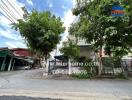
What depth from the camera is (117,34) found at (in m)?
18.1

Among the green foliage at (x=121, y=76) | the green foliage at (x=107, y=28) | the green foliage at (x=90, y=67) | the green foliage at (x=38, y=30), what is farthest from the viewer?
the green foliage at (x=38, y=30)

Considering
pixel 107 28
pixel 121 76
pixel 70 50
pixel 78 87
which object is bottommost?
pixel 78 87

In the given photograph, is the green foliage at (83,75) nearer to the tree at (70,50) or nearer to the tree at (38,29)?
the tree at (70,50)

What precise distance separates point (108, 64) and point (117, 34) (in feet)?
11.3

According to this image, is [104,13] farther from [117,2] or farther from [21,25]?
[21,25]

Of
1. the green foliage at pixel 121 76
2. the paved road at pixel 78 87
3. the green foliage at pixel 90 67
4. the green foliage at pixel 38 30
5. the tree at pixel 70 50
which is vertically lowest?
the paved road at pixel 78 87

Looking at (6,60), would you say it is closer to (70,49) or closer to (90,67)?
(70,49)

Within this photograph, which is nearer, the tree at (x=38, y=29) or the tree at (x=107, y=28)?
the tree at (x=107, y=28)

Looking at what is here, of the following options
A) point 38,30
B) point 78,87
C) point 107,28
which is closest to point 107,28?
point 107,28

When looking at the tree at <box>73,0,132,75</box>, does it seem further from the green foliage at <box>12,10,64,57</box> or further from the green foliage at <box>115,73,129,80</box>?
the green foliage at <box>12,10,64,57</box>

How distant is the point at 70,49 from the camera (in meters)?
21.3

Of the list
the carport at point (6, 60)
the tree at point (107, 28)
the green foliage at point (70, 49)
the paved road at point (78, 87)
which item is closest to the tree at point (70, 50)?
the green foliage at point (70, 49)

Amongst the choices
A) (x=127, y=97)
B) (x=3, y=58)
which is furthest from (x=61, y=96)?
(x=3, y=58)

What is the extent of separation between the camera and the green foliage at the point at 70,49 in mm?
21266
